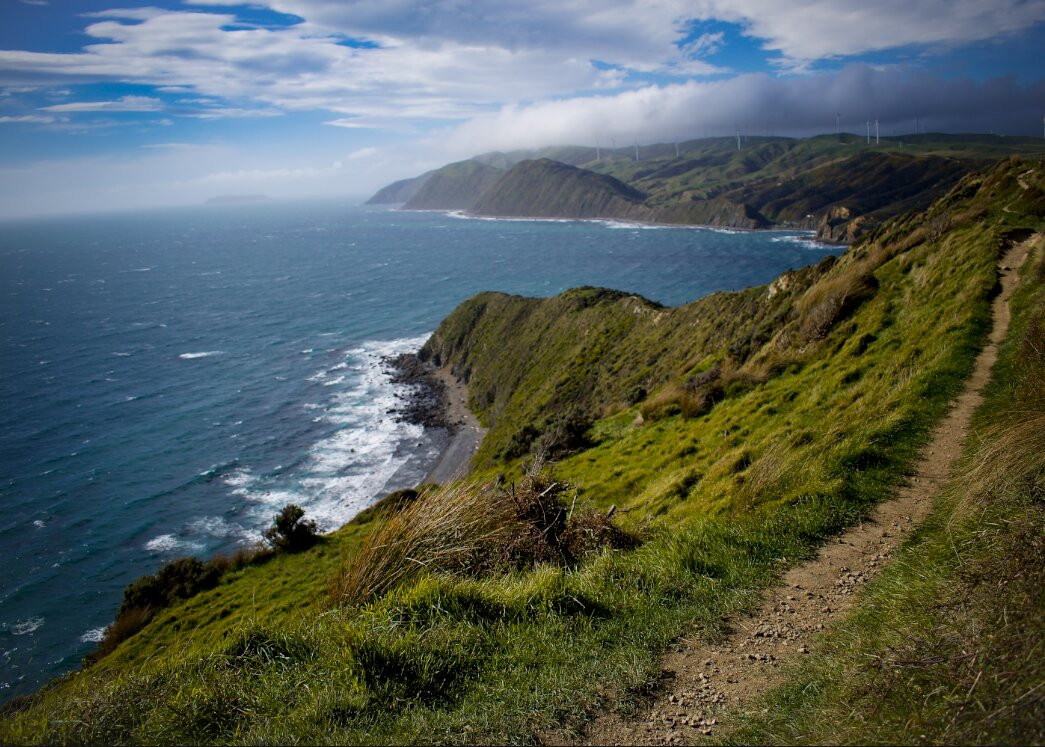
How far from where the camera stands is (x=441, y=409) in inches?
2835

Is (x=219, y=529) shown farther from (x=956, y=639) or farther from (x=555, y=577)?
(x=956, y=639)

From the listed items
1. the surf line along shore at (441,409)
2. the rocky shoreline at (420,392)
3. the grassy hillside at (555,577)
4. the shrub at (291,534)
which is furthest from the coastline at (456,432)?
the grassy hillside at (555,577)

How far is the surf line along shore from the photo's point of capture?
57.2 meters

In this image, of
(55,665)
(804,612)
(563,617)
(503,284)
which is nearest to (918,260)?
(804,612)

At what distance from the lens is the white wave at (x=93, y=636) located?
34.3 meters

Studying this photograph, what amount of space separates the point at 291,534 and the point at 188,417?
135 ft

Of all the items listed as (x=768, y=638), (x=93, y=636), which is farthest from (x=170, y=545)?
(x=768, y=638)

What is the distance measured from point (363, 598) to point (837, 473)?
7107 millimetres

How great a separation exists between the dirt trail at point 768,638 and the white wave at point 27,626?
1860 inches

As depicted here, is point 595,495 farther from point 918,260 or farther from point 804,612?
point 918,260

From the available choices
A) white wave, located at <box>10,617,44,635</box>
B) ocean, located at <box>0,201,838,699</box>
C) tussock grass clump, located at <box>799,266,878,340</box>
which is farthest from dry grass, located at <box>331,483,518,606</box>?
white wave, located at <box>10,617,44,635</box>

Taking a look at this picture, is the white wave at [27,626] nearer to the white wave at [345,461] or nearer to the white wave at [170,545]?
the white wave at [170,545]

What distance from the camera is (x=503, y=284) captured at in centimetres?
14325

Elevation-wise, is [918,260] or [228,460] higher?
[918,260]
